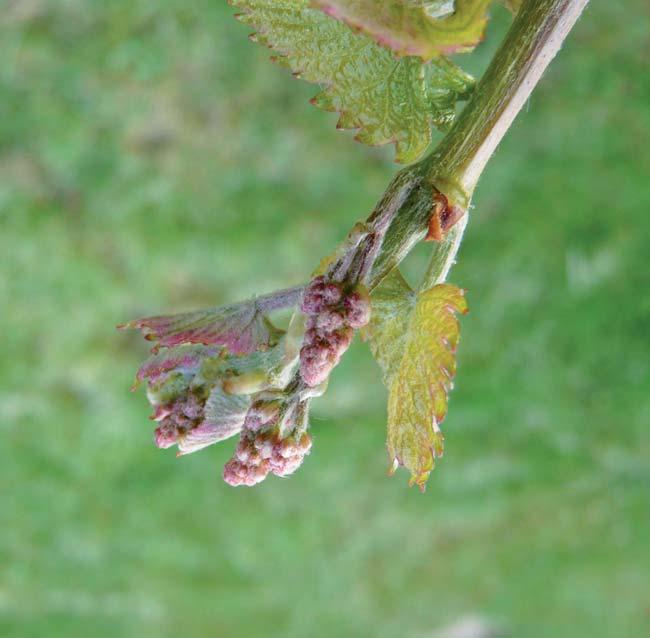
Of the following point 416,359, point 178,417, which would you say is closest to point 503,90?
point 416,359

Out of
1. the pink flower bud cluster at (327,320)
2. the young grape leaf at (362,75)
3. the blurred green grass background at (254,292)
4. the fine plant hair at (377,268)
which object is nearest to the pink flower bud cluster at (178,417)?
the fine plant hair at (377,268)

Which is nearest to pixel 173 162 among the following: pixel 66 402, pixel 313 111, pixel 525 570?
pixel 313 111

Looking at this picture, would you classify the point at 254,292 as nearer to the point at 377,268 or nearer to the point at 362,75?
the point at 362,75

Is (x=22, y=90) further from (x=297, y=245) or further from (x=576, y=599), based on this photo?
(x=576, y=599)

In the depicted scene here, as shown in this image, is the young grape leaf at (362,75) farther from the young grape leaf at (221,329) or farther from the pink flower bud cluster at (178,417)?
the pink flower bud cluster at (178,417)

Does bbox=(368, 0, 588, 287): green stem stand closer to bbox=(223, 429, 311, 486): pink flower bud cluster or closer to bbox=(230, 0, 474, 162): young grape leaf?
bbox=(230, 0, 474, 162): young grape leaf

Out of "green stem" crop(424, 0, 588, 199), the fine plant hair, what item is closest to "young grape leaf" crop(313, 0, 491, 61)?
the fine plant hair
